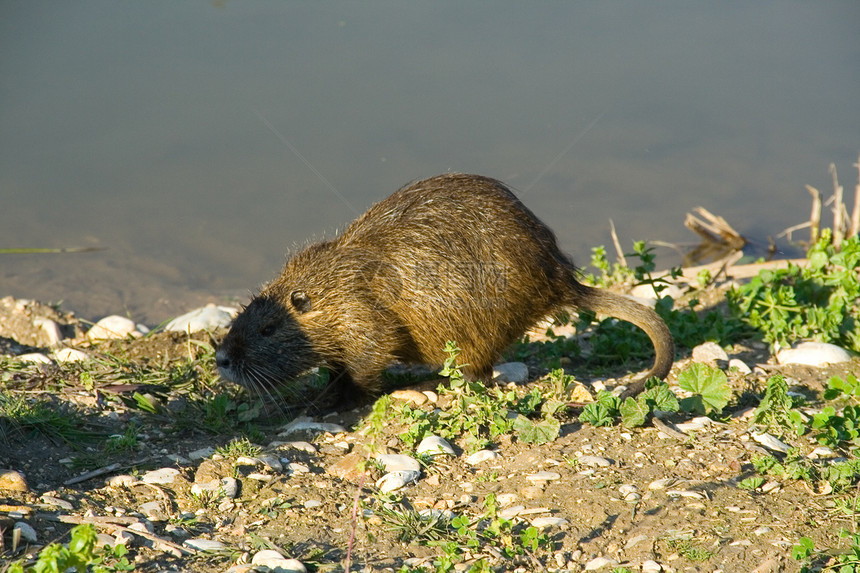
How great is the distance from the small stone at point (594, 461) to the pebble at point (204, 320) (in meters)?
2.46

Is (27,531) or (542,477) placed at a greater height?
(27,531)

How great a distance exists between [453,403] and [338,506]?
85 cm

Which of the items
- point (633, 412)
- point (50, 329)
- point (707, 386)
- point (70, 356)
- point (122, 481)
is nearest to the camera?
point (122, 481)

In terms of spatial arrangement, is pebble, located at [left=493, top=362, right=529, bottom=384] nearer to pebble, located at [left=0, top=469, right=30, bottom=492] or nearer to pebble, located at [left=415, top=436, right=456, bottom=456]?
pebble, located at [left=415, top=436, right=456, bottom=456]

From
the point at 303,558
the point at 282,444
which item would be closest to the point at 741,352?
the point at 282,444

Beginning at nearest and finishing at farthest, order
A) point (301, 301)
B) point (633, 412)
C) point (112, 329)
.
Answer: point (633, 412)
point (301, 301)
point (112, 329)

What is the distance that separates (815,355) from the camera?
465 centimetres

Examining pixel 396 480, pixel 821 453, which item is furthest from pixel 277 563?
pixel 821 453

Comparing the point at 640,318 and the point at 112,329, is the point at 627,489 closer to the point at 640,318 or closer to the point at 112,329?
the point at 640,318

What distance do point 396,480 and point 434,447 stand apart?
0.30 meters

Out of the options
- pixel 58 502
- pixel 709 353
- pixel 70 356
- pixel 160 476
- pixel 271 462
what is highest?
pixel 70 356

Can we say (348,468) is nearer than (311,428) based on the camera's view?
Yes

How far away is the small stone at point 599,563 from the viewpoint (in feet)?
9.31

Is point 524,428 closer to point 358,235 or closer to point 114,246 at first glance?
point 358,235
